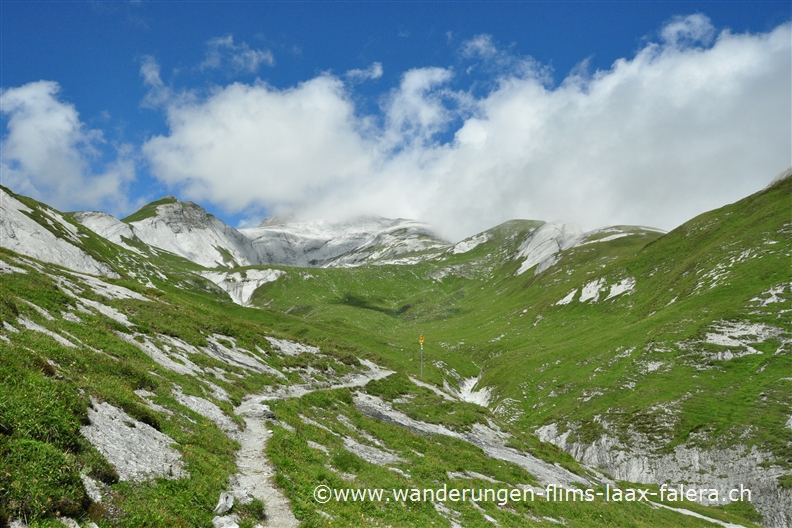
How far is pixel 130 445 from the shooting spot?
14.5 m

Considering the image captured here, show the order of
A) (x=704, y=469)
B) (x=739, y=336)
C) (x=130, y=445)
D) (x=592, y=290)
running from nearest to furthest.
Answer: (x=130, y=445) → (x=704, y=469) → (x=739, y=336) → (x=592, y=290)

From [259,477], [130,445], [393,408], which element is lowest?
[259,477]

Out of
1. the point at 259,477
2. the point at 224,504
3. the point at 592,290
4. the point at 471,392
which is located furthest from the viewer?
the point at 592,290

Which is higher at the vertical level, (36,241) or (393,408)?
(36,241)

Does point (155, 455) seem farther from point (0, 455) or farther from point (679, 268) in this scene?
point (679, 268)

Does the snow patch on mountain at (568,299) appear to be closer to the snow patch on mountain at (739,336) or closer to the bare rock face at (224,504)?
the snow patch on mountain at (739,336)

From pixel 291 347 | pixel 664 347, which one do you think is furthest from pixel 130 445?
pixel 664 347

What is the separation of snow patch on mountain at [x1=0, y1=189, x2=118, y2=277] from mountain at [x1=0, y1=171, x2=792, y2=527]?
71cm

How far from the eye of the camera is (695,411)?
204 ft

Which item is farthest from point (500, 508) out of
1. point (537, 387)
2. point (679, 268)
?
point (679, 268)

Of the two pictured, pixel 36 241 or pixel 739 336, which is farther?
pixel 36 241

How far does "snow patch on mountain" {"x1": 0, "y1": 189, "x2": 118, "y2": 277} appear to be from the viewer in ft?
360

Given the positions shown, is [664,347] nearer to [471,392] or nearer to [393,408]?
[471,392]

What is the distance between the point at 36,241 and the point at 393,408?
126m
